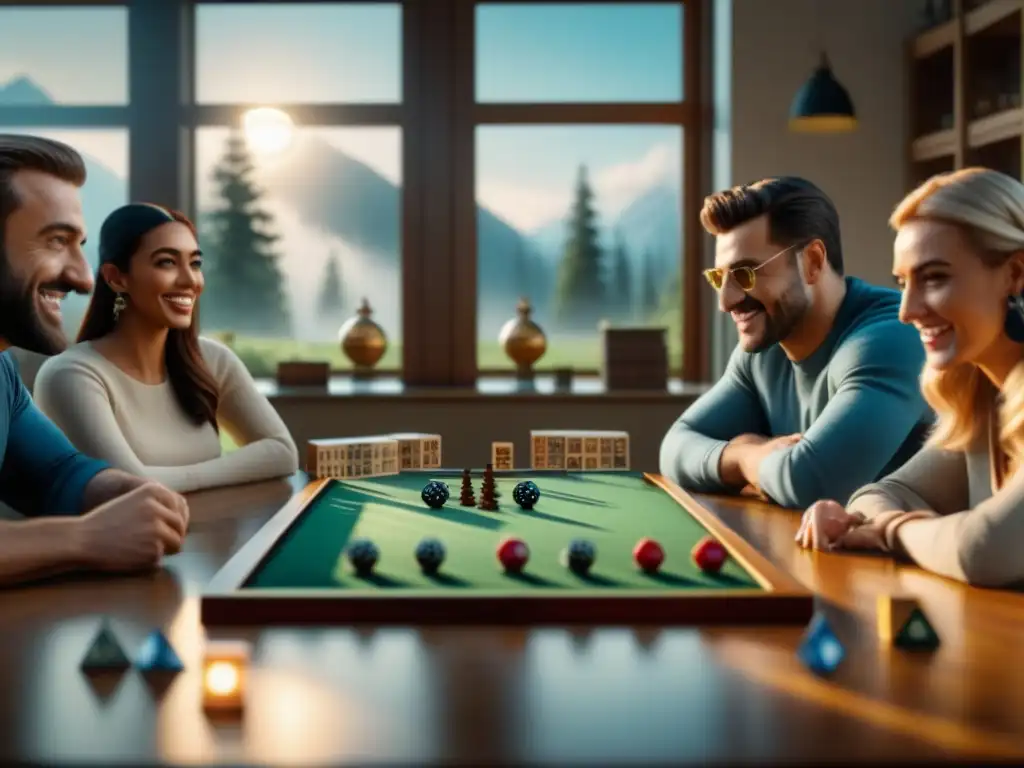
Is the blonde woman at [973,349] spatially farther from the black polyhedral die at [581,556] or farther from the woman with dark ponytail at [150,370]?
the woman with dark ponytail at [150,370]

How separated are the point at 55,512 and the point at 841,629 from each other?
4.92 ft

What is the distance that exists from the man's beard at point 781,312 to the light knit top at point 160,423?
1.28 m

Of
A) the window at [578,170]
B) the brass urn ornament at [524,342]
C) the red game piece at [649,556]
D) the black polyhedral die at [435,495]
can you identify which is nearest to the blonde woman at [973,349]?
the red game piece at [649,556]

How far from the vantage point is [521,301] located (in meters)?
6.29

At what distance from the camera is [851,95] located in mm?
5785

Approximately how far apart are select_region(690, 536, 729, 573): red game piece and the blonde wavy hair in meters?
0.45

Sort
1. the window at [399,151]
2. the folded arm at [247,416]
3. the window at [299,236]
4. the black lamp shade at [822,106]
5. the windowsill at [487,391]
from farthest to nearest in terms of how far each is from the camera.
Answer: the window at [299,236] < the window at [399,151] < the windowsill at [487,391] < the black lamp shade at [822,106] < the folded arm at [247,416]

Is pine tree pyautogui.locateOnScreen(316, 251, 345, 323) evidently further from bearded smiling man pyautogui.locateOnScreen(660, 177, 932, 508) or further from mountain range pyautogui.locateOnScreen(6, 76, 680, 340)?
bearded smiling man pyautogui.locateOnScreen(660, 177, 932, 508)

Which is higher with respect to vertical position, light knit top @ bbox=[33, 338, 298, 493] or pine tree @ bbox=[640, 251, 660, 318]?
pine tree @ bbox=[640, 251, 660, 318]

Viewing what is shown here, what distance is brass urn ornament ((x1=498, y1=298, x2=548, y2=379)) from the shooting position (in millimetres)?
6109

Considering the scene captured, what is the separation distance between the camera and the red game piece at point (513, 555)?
1841 mm

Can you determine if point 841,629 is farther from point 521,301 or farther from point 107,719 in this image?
point 521,301

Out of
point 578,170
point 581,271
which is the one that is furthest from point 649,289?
point 578,170

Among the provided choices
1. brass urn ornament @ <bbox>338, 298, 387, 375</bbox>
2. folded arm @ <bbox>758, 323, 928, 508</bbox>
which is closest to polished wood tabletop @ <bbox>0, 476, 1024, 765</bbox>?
folded arm @ <bbox>758, 323, 928, 508</bbox>
